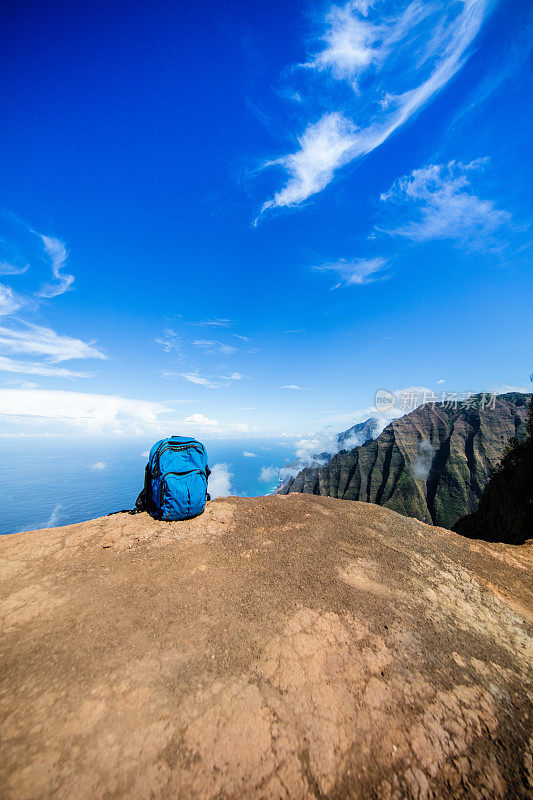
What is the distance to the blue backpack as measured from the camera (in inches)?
302

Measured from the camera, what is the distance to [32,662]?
12.2 feet

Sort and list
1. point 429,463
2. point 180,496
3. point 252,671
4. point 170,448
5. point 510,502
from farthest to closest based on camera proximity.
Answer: point 429,463 → point 510,502 → point 170,448 → point 180,496 → point 252,671

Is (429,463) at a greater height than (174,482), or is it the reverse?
(174,482)

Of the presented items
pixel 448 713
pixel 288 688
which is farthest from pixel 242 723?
pixel 448 713

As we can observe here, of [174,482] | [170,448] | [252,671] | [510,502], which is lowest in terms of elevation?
[510,502]

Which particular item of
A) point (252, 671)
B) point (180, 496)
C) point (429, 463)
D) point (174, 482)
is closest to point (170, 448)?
point (174, 482)

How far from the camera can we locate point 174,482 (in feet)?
25.6

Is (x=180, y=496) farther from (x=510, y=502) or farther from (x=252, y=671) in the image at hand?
(x=510, y=502)

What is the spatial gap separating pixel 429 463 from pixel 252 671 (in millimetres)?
146822

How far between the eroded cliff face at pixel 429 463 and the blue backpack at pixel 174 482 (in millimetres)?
113395

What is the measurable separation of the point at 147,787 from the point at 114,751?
497 mm

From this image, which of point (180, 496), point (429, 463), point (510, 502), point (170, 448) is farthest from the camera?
point (429, 463)

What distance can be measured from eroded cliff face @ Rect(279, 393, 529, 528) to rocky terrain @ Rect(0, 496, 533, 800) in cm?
11303

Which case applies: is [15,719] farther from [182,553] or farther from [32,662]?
[182,553]
